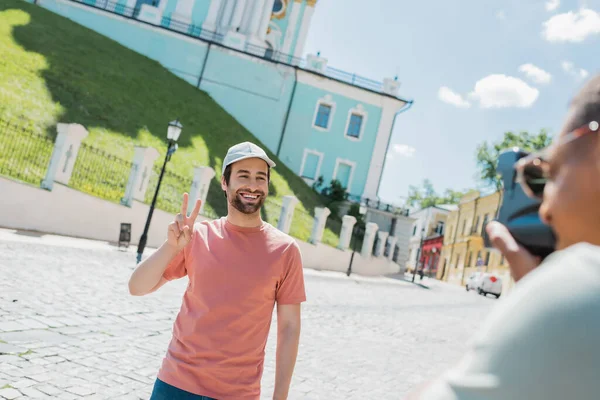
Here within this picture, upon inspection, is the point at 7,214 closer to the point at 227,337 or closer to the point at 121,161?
the point at 121,161

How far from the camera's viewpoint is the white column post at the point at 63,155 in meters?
14.1

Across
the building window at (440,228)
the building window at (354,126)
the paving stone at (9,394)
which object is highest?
the building window at (354,126)

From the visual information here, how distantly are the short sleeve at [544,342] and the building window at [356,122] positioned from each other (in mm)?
35140

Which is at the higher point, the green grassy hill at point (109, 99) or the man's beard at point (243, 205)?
the green grassy hill at point (109, 99)

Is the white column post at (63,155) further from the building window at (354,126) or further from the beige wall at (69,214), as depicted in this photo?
the building window at (354,126)

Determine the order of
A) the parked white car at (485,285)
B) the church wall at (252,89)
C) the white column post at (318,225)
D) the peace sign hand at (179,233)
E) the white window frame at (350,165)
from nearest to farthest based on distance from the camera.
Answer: the peace sign hand at (179,233) < the white column post at (318,225) < the parked white car at (485,285) < the church wall at (252,89) < the white window frame at (350,165)

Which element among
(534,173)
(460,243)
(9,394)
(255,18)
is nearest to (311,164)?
(255,18)

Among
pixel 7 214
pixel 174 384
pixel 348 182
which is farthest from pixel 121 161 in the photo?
pixel 348 182

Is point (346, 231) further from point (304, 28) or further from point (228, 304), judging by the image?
point (228, 304)

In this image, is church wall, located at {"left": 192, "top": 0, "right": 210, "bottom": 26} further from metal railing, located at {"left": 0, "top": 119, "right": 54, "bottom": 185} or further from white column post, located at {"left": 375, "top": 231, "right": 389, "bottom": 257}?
metal railing, located at {"left": 0, "top": 119, "right": 54, "bottom": 185}

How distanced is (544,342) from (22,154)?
1676 centimetres

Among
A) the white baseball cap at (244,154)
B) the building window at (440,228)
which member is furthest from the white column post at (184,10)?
the building window at (440,228)

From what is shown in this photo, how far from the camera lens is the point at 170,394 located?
2.14 meters

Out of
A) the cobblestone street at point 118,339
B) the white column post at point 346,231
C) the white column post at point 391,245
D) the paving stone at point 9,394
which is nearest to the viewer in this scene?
the paving stone at point 9,394
